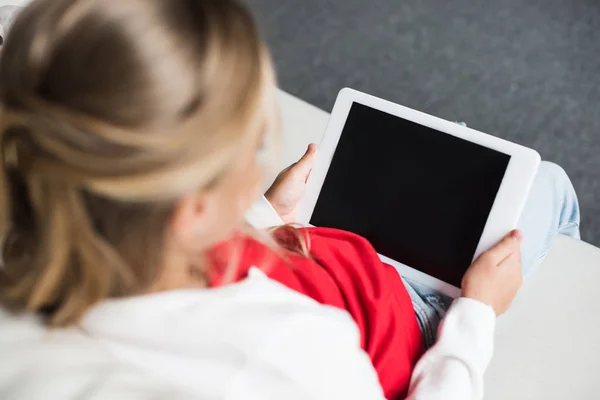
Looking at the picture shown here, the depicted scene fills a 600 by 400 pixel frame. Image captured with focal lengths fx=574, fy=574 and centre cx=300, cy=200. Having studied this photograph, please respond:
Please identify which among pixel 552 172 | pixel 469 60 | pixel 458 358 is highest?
pixel 469 60

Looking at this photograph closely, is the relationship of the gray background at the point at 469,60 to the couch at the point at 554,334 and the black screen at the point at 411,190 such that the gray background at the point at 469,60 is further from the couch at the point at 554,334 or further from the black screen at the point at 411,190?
the black screen at the point at 411,190

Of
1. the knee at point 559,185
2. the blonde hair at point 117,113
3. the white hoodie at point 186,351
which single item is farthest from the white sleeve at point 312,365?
the knee at point 559,185

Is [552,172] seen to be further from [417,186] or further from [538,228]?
[417,186]

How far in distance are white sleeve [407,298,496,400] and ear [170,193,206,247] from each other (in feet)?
0.98

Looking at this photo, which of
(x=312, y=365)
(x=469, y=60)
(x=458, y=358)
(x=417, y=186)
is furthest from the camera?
(x=469, y=60)

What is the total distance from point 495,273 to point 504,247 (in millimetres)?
31

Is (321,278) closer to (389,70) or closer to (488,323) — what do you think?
(488,323)

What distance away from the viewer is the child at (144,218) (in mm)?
336

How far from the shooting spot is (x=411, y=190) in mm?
692

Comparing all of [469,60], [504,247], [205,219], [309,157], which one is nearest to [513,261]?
[504,247]

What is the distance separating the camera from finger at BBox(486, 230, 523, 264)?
0.64 metres

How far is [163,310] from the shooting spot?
413mm

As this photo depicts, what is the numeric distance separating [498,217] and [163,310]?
Result: 40 cm

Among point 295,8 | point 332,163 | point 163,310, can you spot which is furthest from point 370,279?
point 295,8
